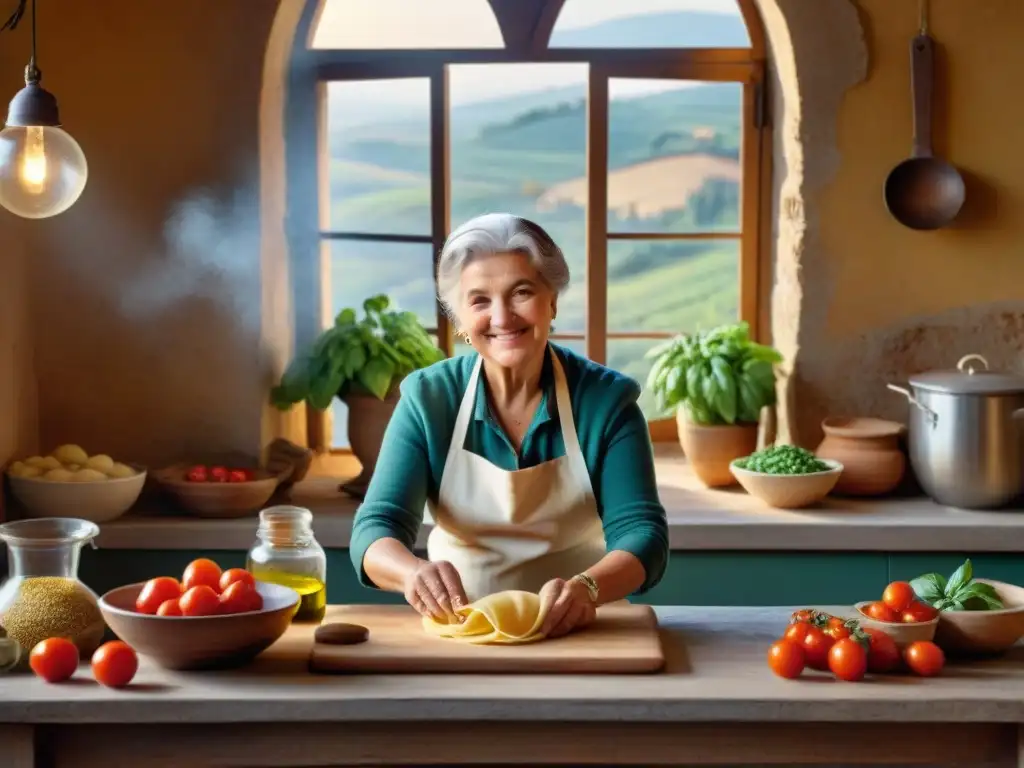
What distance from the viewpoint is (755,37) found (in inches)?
178

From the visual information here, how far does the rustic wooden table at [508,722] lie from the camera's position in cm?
216

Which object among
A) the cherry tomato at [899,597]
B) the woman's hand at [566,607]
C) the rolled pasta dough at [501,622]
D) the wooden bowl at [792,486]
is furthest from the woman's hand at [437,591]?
the wooden bowl at [792,486]

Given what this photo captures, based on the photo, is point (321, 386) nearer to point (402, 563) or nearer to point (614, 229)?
point (614, 229)

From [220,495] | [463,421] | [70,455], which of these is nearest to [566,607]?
[463,421]

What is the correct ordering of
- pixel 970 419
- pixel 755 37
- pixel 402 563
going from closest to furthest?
pixel 402 563 → pixel 970 419 → pixel 755 37

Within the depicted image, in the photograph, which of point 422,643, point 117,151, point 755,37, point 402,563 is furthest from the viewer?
point 755,37

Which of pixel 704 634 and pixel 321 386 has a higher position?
pixel 321 386

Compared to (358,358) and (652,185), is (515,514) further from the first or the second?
(652,185)

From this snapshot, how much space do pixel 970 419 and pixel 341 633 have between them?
2.18 m

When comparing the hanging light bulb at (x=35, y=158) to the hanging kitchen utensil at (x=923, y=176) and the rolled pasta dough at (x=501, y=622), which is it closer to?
the rolled pasta dough at (x=501, y=622)

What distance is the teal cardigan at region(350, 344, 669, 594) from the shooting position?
272 cm

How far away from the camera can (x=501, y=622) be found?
239cm

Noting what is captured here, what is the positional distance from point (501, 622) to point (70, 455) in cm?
200

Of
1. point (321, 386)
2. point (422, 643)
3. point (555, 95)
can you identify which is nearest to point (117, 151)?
point (321, 386)
